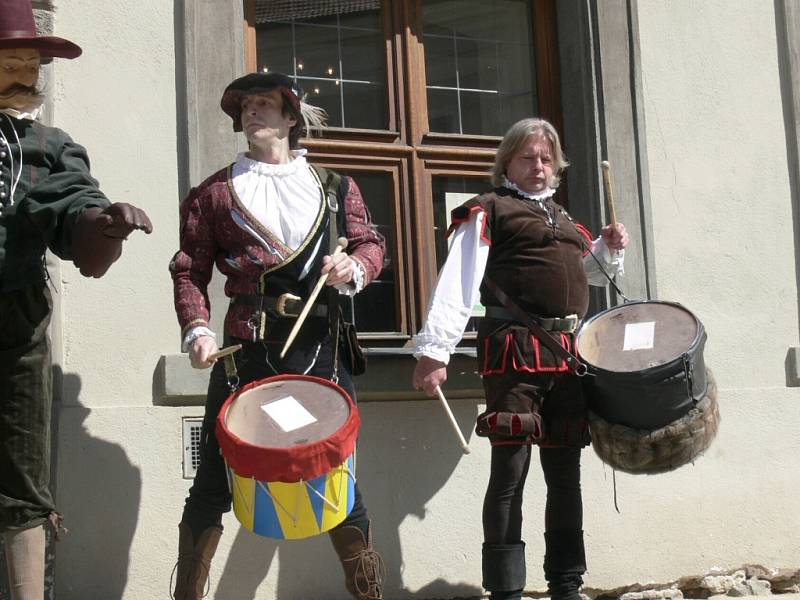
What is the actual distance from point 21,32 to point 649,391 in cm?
223

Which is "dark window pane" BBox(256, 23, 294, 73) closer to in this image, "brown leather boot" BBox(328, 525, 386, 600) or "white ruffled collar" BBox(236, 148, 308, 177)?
"white ruffled collar" BBox(236, 148, 308, 177)

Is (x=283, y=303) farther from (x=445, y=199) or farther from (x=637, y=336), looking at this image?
(x=445, y=199)

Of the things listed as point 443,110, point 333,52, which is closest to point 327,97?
point 333,52

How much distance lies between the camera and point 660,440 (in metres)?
4.33

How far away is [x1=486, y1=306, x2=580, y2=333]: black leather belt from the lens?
15.1ft

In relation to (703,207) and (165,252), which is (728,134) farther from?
(165,252)

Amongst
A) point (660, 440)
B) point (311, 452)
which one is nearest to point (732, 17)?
point (660, 440)

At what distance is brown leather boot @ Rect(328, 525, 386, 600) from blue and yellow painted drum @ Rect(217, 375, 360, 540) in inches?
9.2

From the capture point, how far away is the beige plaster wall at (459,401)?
15.9ft

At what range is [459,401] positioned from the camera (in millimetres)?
5438

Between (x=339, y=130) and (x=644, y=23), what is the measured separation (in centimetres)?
149

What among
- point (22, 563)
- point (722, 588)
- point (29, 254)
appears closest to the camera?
point (22, 563)

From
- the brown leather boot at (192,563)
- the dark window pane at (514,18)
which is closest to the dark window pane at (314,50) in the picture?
the dark window pane at (514,18)

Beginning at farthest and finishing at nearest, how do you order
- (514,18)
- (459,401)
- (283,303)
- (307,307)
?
(514,18), (459,401), (283,303), (307,307)
